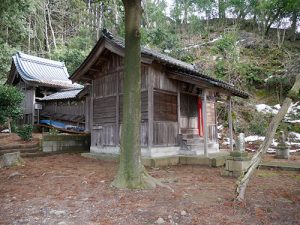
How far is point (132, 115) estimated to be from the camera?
6.29 m

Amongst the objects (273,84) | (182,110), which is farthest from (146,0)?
(182,110)

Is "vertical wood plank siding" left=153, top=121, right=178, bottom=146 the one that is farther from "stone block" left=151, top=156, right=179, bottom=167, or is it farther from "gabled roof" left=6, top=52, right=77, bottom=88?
"gabled roof" left=6, top=52, right=77, bottom=88

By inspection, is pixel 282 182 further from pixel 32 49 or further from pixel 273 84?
pixel 32 49

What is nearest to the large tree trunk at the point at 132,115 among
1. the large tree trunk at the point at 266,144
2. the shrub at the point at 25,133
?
the large tree trunk at the point at 266,144

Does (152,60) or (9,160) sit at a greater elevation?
(152,60)

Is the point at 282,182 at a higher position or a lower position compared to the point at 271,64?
lower

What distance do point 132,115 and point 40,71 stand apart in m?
18.9

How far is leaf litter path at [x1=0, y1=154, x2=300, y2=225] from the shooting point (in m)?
4.33

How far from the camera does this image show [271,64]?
74.9 ft

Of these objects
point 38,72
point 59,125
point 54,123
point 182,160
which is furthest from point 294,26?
point 38,72

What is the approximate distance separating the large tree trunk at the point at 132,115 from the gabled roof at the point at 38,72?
15130 millimetres

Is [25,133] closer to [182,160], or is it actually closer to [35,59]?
[182,160]

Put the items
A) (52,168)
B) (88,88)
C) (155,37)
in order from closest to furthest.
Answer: (52,168) → (88,88) → (155,37)

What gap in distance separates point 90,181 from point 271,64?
21.0m
